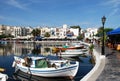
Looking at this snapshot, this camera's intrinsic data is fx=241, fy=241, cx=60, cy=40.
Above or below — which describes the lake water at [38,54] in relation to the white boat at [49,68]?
below

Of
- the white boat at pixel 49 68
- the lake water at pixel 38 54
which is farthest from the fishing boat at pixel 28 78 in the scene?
the white boat at pixel 49 68

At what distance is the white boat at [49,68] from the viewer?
2198 cm

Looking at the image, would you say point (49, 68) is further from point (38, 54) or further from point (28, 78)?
point (38, 54)

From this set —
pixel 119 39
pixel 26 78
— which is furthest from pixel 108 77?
pixel 119 39

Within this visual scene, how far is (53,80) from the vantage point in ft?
74.2

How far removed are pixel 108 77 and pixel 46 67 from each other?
8999 mm

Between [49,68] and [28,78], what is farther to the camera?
[28,78]

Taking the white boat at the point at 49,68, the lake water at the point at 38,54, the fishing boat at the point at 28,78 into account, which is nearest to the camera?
the white boat at the point at 49,68

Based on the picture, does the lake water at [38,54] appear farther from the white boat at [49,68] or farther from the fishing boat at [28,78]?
the white boat at [49,68]

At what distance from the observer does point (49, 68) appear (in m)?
22.3

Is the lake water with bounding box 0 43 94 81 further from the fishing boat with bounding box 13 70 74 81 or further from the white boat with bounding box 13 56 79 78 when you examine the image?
the white boat with bounding box 13 56 79 78

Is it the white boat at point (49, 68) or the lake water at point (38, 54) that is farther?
the lake water at point (38, 54)

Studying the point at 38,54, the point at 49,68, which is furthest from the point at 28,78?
the point at 38,54

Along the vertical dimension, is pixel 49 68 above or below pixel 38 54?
above
